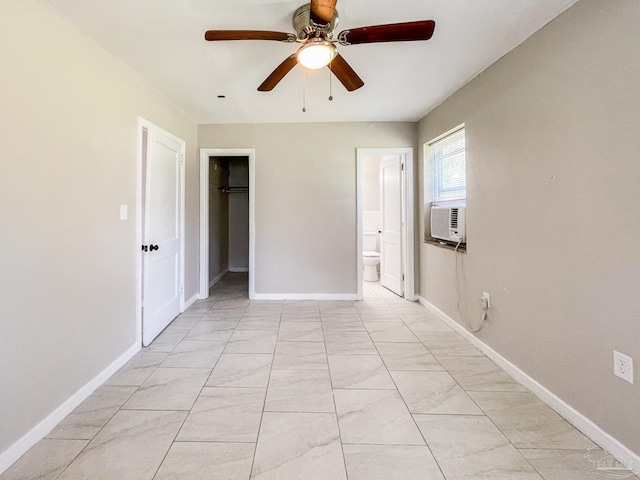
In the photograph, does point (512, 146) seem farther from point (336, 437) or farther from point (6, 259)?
point (6, 259)

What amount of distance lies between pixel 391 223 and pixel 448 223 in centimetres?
128

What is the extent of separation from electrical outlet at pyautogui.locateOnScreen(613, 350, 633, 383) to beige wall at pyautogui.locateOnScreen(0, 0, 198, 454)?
2805 mm

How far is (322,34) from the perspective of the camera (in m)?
1.58

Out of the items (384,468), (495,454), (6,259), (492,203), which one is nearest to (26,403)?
(6,259)

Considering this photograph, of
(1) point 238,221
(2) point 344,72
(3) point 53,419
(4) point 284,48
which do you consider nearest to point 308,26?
(2) point 344,72

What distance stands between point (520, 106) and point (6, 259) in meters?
2.99

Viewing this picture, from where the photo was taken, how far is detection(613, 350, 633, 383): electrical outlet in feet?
4.28

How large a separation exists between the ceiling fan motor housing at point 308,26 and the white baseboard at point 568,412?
95.9 inches

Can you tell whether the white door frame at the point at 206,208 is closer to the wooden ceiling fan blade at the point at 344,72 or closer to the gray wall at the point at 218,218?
the gray wall at the point at 218,218

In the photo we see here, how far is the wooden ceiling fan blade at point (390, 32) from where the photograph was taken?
1.43 metres

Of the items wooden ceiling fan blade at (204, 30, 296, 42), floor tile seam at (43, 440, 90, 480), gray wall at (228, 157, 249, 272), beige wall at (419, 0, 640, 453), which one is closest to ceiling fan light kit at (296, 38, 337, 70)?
wooden ceiling fan blade at (204, 30, 296, 42)

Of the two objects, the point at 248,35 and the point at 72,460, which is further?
the point at 248,35

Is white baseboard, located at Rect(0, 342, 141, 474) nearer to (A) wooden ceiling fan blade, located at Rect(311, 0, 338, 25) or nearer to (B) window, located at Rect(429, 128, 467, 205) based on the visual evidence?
(A) wooden ceiling fan blade, located at Rect(311, 0, 338, 25)

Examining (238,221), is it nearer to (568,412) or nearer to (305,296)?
(305,296)
